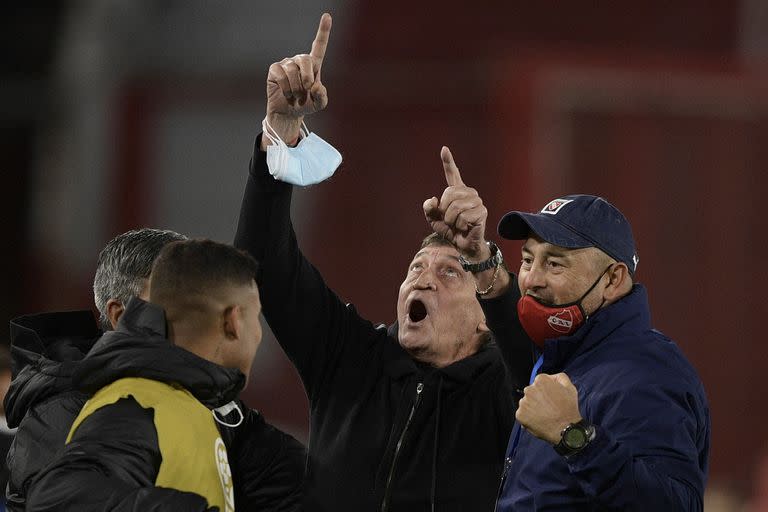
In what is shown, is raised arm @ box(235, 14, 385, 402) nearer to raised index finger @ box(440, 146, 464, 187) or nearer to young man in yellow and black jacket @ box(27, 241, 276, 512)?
raised index finger @ box(440, 146, 464, 187)

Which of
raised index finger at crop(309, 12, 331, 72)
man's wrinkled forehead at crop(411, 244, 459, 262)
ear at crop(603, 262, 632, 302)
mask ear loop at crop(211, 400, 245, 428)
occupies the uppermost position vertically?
raised index finger at crop(309, 12, 331, 72)

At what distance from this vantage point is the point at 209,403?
68.9 inches

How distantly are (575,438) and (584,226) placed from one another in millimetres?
448

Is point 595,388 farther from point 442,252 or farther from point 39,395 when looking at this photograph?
point 39,395

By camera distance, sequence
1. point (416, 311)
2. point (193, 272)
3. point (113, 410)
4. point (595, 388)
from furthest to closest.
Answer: point (416, 311) → point (595, 388) → point (193, 272) → point (113, 410)

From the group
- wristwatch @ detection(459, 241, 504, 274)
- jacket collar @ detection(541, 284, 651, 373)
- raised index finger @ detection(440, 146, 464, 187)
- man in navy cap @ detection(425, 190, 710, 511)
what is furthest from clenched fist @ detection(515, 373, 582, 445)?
raised index finger @ detection(440, 146, 464, 187)

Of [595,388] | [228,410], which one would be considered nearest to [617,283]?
[595,388]

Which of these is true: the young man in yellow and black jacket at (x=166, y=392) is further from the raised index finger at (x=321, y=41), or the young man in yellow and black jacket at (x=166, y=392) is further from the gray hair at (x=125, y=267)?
the raised index finger at (x=321, y=41)

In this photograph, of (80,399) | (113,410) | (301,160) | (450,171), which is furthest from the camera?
(450,171)

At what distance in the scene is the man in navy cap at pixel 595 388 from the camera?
1802mm

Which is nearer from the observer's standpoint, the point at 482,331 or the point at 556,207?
the point at 556,207

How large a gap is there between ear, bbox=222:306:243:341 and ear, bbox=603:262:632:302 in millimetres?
685

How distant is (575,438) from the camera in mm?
1797

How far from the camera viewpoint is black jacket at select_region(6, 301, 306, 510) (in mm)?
1617
